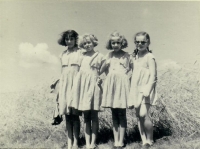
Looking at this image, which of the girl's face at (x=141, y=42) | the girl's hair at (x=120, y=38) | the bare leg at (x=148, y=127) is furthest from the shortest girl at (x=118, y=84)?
the bare leg at (x=148, y=127)

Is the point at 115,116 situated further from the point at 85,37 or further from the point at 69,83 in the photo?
the point at 85,37

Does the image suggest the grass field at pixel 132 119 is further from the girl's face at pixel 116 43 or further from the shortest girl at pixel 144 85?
the girl's face at pixel 116 43

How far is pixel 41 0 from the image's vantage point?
14.7 ft

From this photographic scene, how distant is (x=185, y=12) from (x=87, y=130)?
2.59 metres

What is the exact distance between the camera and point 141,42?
375 cm

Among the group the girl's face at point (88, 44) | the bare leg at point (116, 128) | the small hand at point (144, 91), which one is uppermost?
the girl's face at point (88, 44)

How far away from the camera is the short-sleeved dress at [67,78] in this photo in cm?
388

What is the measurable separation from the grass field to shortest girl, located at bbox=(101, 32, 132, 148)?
1.14ft

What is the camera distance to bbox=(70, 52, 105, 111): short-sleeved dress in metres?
3.76

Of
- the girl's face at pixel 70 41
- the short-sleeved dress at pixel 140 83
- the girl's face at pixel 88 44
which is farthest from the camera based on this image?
the girl's face at pixel 70 41

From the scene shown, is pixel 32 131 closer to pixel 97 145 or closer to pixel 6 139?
pixel 6 139

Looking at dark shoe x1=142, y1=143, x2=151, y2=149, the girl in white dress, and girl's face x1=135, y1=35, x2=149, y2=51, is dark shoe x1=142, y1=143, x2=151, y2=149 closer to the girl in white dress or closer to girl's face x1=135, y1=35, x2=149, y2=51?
the girl in white dress

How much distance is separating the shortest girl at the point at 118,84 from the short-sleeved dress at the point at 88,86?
0.34ft

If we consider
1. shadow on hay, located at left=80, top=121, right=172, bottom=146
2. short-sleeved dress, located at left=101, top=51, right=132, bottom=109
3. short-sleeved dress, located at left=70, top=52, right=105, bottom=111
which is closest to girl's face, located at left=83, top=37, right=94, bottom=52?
short-sleeved dress, located at left=70, top=52, right=105, bottom=111
